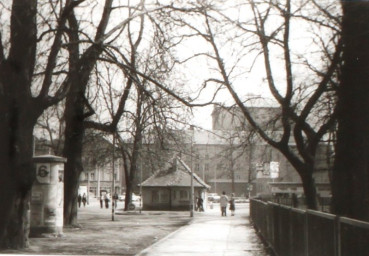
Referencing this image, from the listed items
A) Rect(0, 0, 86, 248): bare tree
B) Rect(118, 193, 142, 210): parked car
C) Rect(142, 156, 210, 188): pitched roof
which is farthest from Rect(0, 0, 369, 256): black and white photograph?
Rect(142, 156, 210, 188): pitched roof

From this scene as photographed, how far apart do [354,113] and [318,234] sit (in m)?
5.42

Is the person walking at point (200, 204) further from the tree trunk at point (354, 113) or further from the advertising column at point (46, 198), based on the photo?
the tree trunk at point (354, 113)

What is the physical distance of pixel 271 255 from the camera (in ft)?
44.2

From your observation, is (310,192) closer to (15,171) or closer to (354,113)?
(354,113)

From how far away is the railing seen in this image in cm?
471

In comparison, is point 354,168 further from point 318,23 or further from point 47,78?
point 47,78

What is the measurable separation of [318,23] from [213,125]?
19.5 feet

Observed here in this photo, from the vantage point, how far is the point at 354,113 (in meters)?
11.6

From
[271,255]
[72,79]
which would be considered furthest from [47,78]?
[271,255]

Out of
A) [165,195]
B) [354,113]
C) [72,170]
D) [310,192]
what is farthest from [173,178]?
[354,113]

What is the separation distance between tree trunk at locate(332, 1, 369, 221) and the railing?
1693 mm

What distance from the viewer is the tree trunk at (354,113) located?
37.0 feet

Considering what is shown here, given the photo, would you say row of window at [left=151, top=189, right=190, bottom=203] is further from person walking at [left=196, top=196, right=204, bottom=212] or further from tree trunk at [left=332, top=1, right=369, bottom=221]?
tree trunk at [left=332, top=1, right=369, bottom=221]

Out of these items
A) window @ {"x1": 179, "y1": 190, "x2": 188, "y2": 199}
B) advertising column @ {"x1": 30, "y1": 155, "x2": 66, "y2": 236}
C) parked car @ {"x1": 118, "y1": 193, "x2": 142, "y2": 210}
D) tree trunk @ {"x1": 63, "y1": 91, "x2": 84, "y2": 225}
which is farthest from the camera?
window @ {"x1": 179, "y1": 190, "x2": 188, "y2": 199}
